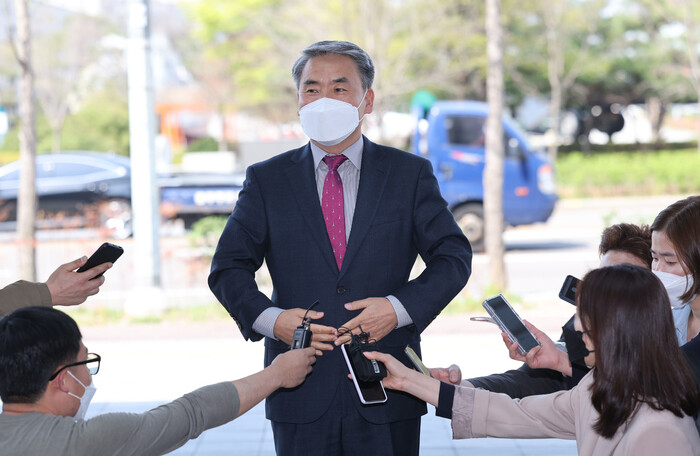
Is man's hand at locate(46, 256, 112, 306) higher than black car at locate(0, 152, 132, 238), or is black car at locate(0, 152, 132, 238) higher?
black car at locate(0, 152, 132, 238)

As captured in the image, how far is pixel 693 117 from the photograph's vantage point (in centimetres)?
4272

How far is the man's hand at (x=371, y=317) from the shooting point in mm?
2705

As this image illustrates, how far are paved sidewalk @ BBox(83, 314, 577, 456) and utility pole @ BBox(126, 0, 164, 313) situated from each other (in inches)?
34.8

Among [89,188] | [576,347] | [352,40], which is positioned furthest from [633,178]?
[576,347]

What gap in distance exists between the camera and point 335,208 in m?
2.92

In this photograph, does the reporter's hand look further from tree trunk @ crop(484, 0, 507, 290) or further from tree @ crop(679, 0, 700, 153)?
tree @ crop(679, 0, 700, 153)

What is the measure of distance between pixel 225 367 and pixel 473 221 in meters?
7.42

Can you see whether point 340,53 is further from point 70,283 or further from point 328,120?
point 70,283

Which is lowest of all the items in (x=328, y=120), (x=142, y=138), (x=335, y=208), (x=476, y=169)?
(x=335, y=208)

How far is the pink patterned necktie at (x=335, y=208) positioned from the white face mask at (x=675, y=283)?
40.4 inches

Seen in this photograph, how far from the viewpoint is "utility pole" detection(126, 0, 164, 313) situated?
28.7 ft

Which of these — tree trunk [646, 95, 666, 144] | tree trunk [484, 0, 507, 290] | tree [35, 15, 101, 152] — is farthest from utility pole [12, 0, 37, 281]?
tree trunk [646, 95, 666, 144]

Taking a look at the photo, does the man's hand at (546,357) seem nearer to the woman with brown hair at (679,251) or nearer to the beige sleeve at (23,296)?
the woman with brown hair at (679,251)

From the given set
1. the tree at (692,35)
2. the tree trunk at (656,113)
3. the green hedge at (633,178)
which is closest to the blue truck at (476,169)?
the green hedge at (633,178)
